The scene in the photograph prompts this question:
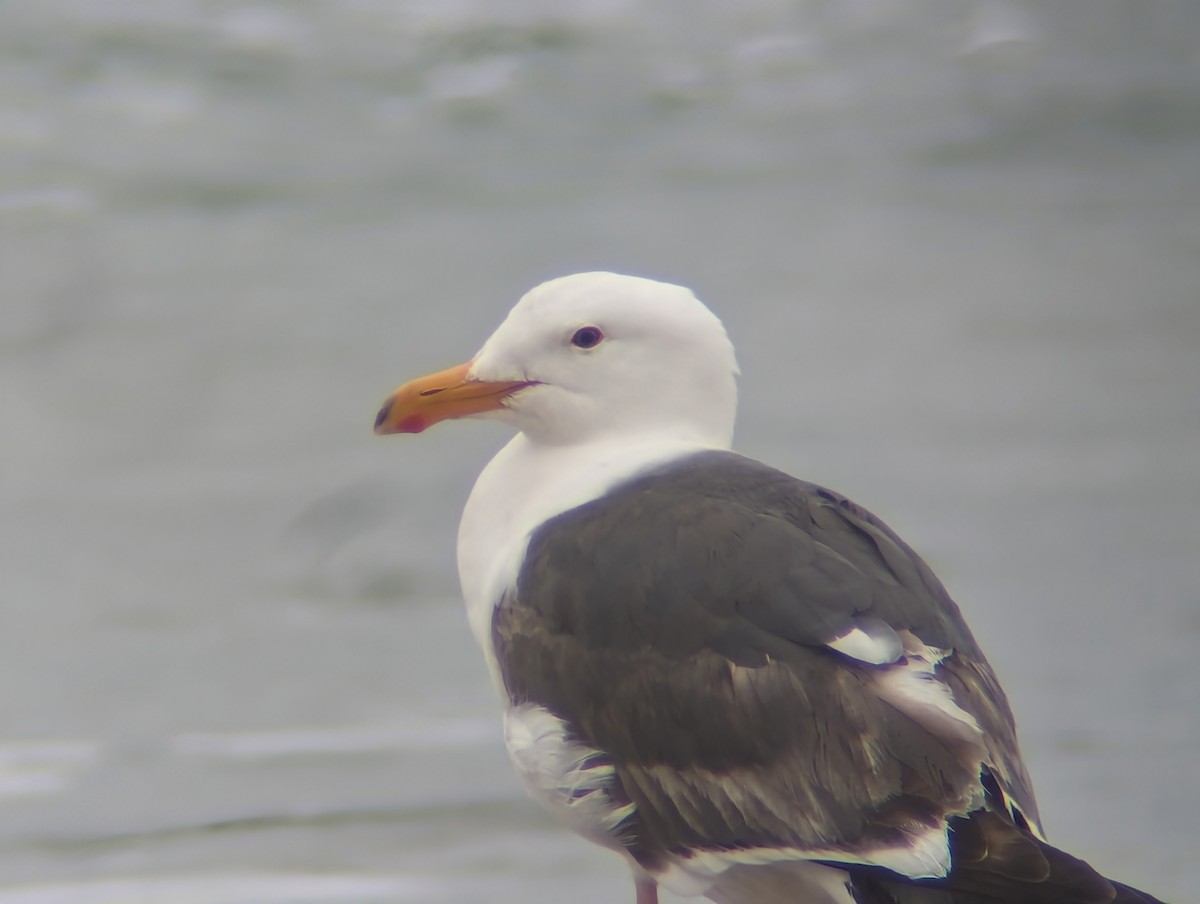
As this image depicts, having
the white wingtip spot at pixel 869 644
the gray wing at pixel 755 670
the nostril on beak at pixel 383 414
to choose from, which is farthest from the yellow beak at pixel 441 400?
the white wingtip spot at pixel 869 644

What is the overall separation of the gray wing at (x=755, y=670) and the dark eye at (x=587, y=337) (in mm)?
182

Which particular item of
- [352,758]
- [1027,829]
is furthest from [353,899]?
[1027,829]

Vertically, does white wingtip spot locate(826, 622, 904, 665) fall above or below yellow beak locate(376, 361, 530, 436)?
below

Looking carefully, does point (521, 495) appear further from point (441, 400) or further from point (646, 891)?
point (646, 891)

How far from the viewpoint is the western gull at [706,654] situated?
49.7 inches

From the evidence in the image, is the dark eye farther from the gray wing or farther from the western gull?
the gray wing

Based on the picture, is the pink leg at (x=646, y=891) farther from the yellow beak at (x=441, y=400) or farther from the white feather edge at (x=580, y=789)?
the yellow beak at (x=441, y=400)

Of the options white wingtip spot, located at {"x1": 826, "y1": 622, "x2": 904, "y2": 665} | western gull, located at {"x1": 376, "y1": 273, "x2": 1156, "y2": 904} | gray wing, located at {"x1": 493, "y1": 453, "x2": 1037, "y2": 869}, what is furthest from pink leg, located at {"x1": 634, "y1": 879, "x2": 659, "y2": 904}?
white wingtip spot, located at {"x1": 826, "y1": 622, "x2": 904, "y2": 665}

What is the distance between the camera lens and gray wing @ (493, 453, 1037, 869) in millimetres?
1274

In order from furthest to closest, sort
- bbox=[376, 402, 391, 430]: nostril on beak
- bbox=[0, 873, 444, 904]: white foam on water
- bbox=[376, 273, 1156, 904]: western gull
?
1. bbox=[0, 873, 444, 904]: white foam on water
2. bbox=[376, 402, 391, 430]: nostril on beak
3. bbox=[376, 273, 1156, 904]: western gull

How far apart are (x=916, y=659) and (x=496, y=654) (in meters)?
0.39

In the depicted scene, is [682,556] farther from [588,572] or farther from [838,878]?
[838,878]

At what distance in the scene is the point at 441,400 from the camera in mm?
1626

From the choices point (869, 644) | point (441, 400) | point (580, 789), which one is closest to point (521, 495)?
point (441, 400)
